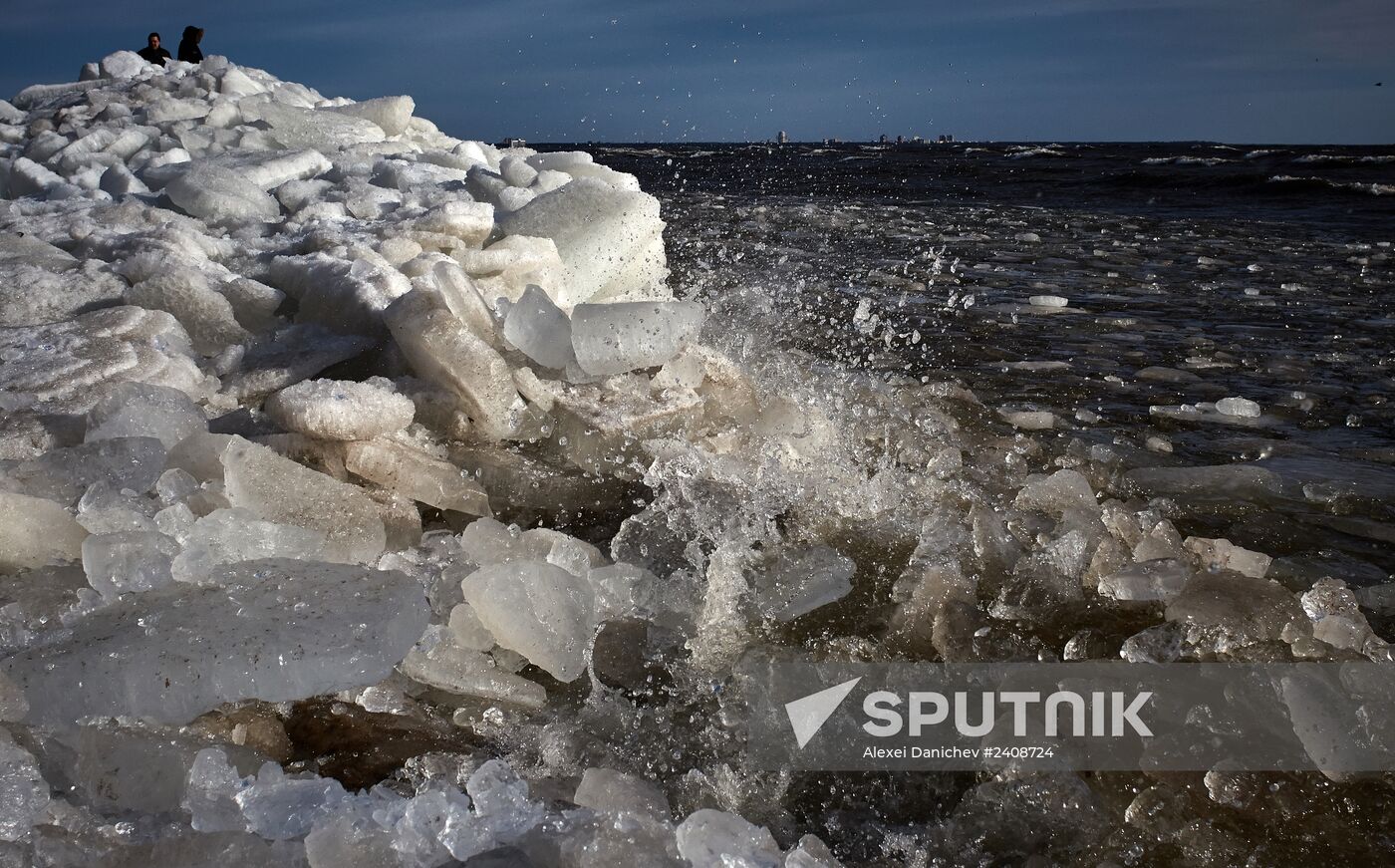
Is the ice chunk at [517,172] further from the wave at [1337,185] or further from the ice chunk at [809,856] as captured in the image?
the wave at [1337,185]

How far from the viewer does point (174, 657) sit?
135 centimetres

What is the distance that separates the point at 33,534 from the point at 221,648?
545 mm

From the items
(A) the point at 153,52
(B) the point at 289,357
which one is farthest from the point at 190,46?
(B) the point at 289,357

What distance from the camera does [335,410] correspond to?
2.16m

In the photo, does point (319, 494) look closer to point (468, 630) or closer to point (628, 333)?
point (468, 630)

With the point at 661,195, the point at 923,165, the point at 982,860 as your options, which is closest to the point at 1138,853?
the point at 982,860

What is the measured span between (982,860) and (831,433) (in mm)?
1613

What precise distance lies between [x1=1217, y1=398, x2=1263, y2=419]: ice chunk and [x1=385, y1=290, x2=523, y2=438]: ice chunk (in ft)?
7.98

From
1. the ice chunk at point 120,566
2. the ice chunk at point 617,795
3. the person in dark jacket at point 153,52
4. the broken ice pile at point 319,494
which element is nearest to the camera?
the broken ice pile at point 319,494

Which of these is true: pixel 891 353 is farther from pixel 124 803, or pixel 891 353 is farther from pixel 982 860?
pixel 124 803

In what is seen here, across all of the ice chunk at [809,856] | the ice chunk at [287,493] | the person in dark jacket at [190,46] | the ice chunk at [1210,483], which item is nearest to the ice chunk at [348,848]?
the ice chunk at [809,856]

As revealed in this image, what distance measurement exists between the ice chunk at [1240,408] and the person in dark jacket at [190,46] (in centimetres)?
856

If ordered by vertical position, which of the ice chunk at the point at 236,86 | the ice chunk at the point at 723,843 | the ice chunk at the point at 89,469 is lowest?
the ice chunk at the point at 723,843

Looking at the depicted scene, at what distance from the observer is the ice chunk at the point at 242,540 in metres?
1.63
